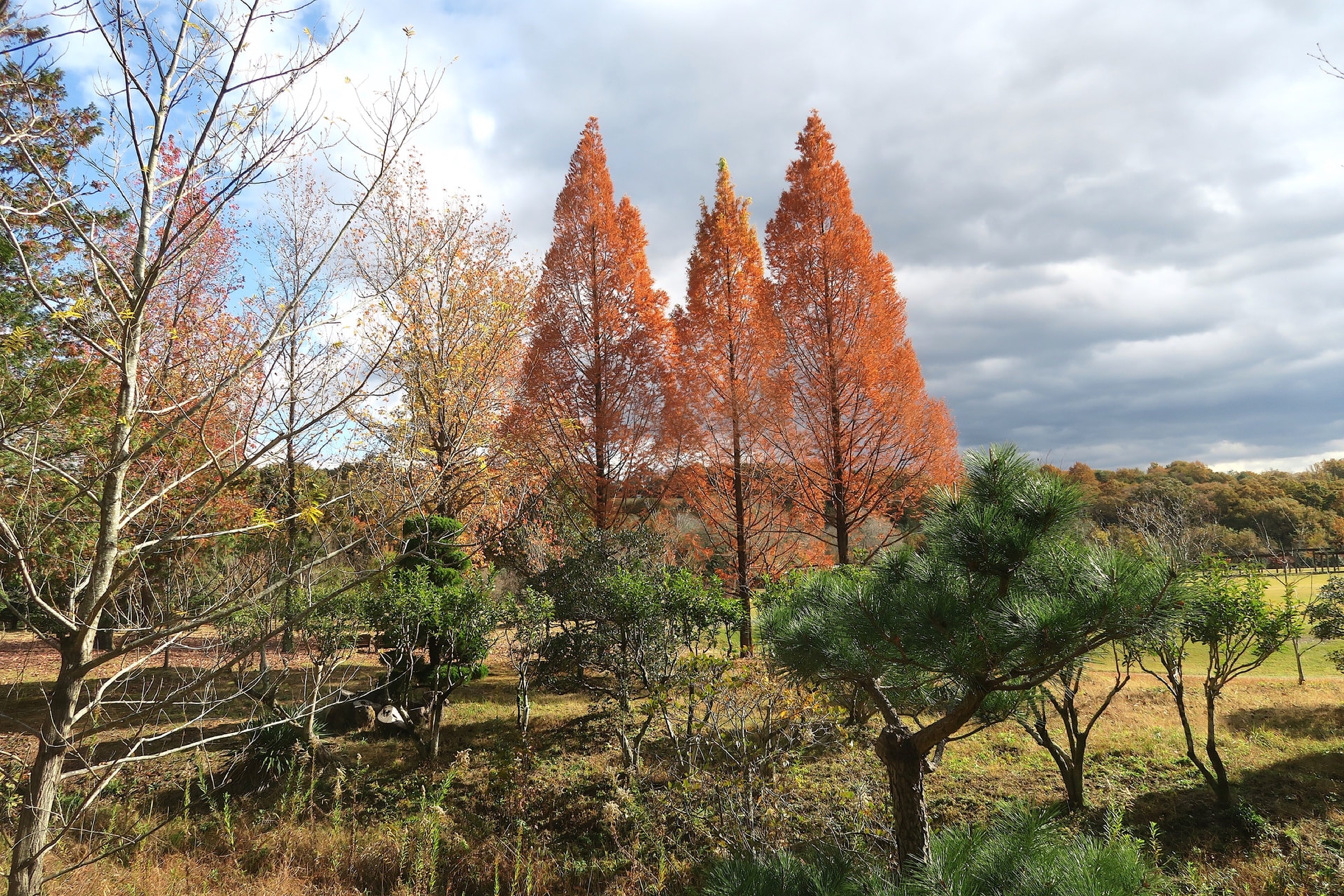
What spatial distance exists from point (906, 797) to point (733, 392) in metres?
7.79

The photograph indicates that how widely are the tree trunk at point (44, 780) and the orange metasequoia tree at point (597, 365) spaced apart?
7614 mm

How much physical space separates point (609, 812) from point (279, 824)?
10.2 ft

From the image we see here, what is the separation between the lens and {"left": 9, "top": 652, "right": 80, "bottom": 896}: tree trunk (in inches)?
94.0

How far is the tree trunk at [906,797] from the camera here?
2857 millimetres

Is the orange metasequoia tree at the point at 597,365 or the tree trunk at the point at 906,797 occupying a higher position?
the orange metasequoia tree at the point at 597,365

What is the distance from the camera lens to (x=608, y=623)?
678 cm

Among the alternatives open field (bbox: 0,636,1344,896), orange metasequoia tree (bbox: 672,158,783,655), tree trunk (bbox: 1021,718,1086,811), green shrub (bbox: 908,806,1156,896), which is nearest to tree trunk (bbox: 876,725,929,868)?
green shrub (bbox: 908,806,1156,896)

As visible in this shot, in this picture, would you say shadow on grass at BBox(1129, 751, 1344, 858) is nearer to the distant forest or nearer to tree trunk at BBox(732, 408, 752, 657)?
tree trunk at BBox(732, 408, 752, 657)

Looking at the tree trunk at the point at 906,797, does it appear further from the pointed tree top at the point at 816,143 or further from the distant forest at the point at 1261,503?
the distant forest at the point at 1261,503

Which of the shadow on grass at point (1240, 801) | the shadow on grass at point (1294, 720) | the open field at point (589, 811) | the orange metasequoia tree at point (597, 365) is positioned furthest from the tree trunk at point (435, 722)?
the shadow on grass at point (1294, 720)

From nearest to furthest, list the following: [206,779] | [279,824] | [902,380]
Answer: [279,824] < [206,779] < [902,380]

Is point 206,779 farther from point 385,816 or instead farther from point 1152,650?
point 1152,650

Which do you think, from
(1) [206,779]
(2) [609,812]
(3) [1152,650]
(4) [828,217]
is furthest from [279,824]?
(4) [828,217]

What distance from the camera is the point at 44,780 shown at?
247cm
